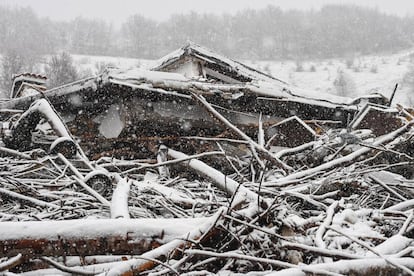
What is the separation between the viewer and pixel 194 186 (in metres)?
3.10

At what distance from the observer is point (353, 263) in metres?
1.20

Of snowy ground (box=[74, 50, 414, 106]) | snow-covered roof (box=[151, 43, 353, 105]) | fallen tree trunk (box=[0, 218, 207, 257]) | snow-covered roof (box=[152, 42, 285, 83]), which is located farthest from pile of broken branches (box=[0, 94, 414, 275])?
snowy ground (box=[74, 50, 414, 106])

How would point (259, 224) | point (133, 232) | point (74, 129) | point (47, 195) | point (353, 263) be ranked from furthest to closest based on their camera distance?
point (74, 129), point (47, 195), point (259, 224), point (133, 232), point (353, 263)

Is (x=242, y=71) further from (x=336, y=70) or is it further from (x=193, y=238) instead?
(x=336, y=70)

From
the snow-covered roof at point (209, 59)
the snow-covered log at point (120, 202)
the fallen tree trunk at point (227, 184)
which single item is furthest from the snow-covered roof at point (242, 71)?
the snow-covered log at point (120, 202)

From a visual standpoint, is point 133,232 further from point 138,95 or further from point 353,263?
point 138,95

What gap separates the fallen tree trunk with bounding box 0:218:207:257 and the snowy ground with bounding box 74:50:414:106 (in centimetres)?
3024

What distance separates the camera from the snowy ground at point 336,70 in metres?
31.4

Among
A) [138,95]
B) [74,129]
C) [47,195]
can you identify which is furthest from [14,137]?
[47,195]

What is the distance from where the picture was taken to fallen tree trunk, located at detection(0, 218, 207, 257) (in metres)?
1.24

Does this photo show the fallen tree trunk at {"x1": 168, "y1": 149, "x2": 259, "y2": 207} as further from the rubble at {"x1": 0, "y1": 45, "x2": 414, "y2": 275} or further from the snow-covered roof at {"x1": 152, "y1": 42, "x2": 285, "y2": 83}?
the snow-covered roof at {"x1": 152, "y1": 42, "x2": 285, "y2": 83}

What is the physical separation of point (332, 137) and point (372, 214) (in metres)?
1.83

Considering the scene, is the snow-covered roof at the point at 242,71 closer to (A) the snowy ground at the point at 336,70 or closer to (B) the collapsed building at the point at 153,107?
(B) the collapsed building at the point at 153,107

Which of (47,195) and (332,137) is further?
(332,137)
